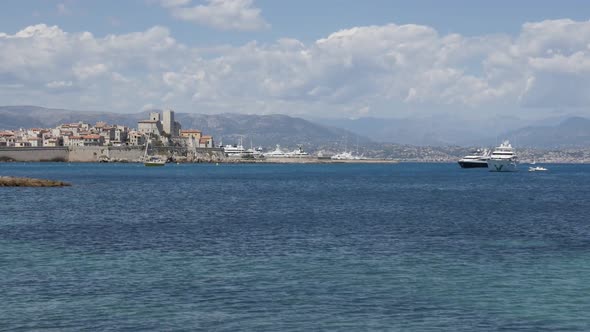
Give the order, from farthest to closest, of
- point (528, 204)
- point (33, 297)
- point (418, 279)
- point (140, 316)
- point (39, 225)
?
point (528, 204) → point (39, 225) → point (418, 279) → point (33, 297) → point (140, 316)

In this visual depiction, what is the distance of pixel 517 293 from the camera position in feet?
90.0

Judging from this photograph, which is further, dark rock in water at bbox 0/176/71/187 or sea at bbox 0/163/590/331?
dark rock in water at bbox 0/176/71/187

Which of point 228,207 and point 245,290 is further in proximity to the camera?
point 228,207

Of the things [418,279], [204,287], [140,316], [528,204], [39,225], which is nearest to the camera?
[140,316]

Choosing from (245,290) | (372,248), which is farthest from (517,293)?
(372,248)

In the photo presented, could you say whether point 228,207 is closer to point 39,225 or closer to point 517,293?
point 39,225

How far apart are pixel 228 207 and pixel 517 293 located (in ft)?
152

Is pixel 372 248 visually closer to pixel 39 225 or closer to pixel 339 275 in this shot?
pixel 339 275

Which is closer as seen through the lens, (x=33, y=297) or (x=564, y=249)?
(x=33, y=297)

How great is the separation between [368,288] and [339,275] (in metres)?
2.93

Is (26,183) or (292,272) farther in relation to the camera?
(26,183)

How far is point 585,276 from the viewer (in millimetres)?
31047

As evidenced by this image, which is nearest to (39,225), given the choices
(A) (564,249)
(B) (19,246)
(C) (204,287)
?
(B) (19,246)

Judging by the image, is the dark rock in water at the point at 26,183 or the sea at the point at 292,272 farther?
the dark rock in water at the point at 26,183
